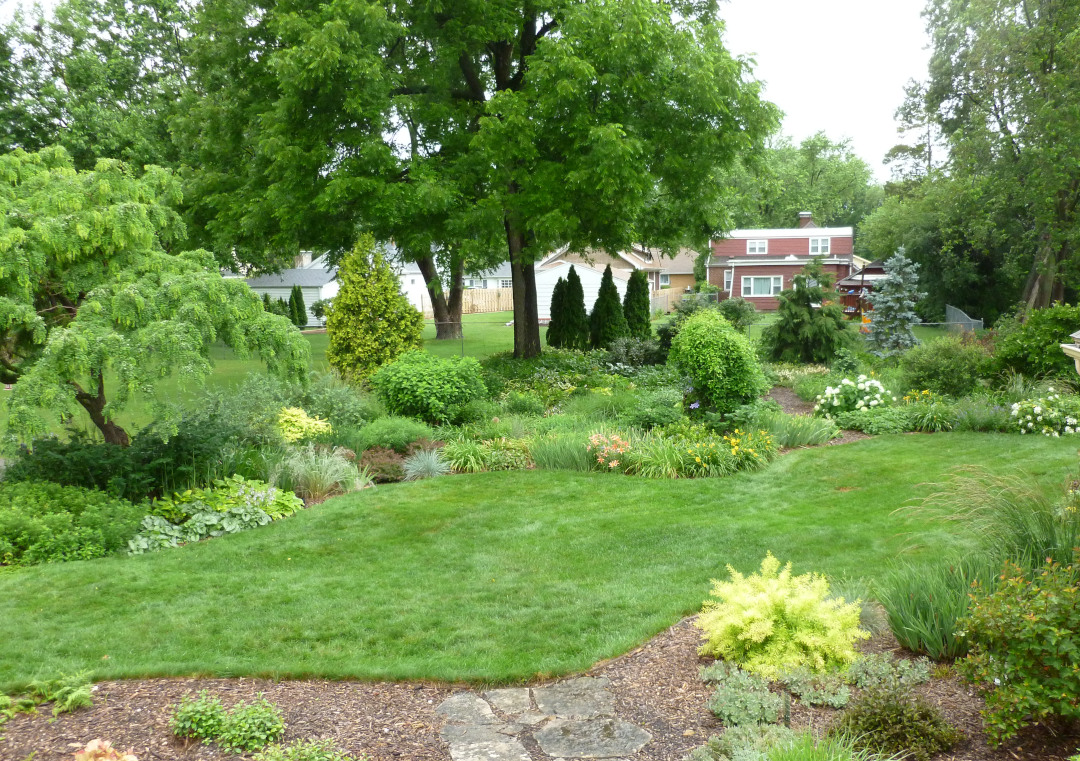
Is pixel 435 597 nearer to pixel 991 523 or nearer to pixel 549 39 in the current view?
pixel 991 523

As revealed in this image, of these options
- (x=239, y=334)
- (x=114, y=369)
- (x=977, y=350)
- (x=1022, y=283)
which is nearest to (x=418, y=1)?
(x=239, y=334)

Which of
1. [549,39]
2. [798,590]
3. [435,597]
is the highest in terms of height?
[549,39]

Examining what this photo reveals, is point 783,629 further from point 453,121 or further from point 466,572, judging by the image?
point 453,121

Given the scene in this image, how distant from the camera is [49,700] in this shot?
4.29m

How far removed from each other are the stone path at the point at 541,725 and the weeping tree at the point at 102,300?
434 cm

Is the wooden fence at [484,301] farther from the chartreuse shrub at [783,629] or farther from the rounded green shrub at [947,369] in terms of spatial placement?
the chartreuse shrub at [783,629]

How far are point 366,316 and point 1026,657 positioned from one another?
12.9 metres

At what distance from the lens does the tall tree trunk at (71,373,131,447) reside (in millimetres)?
8352

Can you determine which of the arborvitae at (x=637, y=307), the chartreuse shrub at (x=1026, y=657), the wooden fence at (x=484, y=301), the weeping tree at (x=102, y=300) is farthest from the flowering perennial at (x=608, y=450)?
the wooden fence at (x=484, y=301)

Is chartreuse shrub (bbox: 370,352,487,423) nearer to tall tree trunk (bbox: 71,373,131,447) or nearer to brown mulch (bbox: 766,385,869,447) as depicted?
tall tree trunk (bbox: 71,373,131,447)

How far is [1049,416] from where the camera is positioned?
Result: 11406 mm

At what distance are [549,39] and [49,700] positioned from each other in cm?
1393

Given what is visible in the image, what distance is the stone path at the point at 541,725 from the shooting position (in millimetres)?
3771

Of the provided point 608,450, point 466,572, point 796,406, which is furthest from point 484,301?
point 466,572
